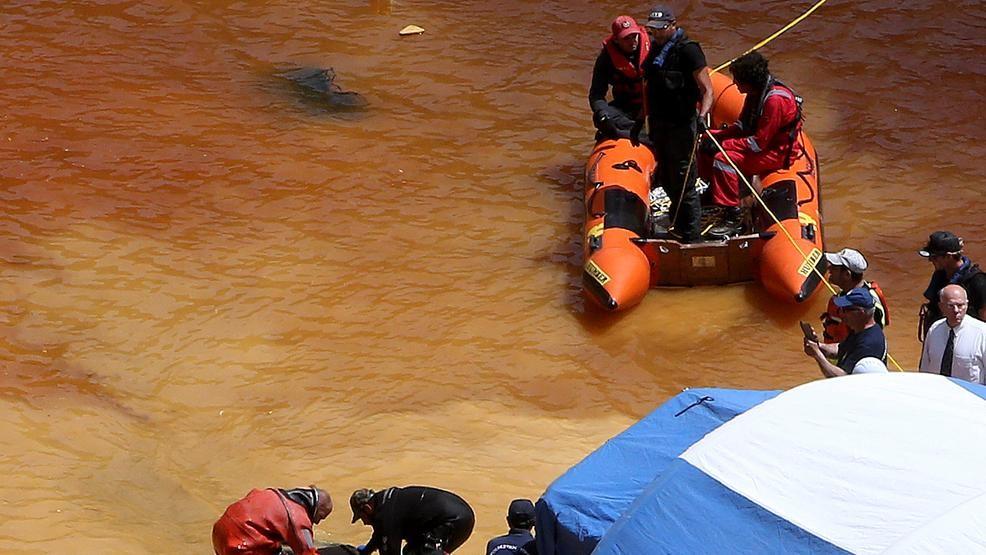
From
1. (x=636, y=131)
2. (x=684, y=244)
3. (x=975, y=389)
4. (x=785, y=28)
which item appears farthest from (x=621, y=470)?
(x=785, y=28)

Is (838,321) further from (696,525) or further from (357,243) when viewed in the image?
(357,243)

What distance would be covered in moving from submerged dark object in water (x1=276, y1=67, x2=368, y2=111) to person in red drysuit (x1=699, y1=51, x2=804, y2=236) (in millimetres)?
3742

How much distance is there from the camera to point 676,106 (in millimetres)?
9219

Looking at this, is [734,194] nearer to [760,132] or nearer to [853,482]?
[760,132]

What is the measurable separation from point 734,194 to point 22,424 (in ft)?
17.1

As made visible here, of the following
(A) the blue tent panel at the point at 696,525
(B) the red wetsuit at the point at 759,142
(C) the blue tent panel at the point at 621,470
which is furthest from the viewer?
(B) the red wetsuit at the point at 759,142

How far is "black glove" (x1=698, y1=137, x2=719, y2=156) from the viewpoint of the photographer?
9.80 meters

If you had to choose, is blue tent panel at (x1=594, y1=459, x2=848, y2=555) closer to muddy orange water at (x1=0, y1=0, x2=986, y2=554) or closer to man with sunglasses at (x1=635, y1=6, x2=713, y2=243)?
muddy orange water at (x1=0, y1=0, x2=986, y2=554)

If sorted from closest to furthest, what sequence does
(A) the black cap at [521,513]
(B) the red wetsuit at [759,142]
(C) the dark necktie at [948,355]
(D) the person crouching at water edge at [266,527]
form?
(D) the person crouching at water edge at [266,527]
(A) the black cap at [521,513]
(C) the dark necktie at [948,355]
(B) the red wetsuit at [759,142]

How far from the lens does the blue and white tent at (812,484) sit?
459cm

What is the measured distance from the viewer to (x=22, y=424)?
809 centimetres

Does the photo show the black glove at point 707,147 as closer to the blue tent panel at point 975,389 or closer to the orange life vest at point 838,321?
the orange life vest at point 838,321

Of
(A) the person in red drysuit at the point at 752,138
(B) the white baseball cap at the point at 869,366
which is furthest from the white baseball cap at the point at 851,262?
(A) the person in red drysuit at the point at 752,138

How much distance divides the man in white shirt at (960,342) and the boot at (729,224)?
3.59 meters
